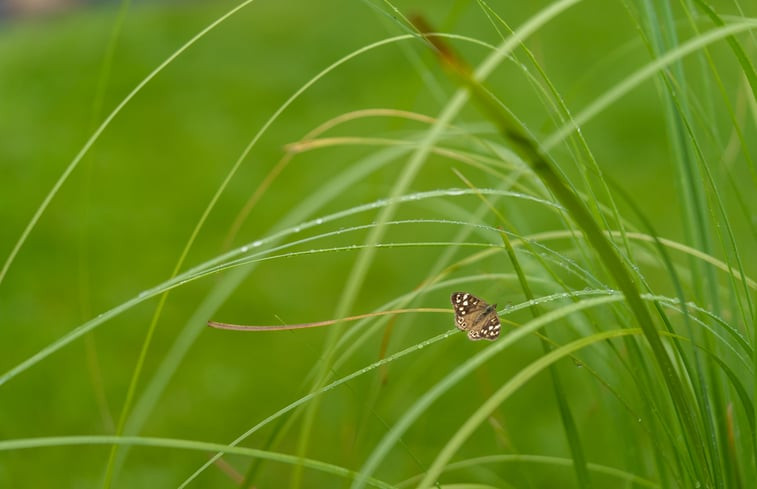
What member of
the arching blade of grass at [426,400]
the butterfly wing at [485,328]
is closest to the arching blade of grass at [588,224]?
the arching blade of grass at [426,400]

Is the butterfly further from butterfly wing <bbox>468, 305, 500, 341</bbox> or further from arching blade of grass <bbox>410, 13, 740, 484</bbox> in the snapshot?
arching blade of grass <bbox>410, 13, 740, 484</bbox>

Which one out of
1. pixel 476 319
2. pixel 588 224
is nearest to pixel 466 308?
pixel 476 319

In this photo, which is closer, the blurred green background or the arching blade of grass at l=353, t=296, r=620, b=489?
the arching blade of grass at l=353, t=296, r=620, b=489

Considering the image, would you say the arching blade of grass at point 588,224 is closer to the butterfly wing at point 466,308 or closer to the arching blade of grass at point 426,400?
the arching blade of grass at point 426,400

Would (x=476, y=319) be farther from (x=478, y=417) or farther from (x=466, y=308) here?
(x=478, y=417)

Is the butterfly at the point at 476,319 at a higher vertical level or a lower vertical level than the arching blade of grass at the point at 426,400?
higher

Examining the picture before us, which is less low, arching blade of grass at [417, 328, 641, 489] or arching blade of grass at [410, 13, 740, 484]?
arching blade of grass at [410, 13, 740, 484]

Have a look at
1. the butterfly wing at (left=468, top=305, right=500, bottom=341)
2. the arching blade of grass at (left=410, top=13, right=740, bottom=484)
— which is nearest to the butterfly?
the butterfly wing at (left=468, top=305, right=500, bottom=341)

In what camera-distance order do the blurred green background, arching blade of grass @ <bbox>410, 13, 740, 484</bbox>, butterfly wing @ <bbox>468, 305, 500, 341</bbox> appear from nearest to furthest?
arching blade of grass @ <bbox>410, 13, 740, 484</bbox>
butterfly wing @ <bbox>468, 305, 500, 341</bbox>
the blurred green background
